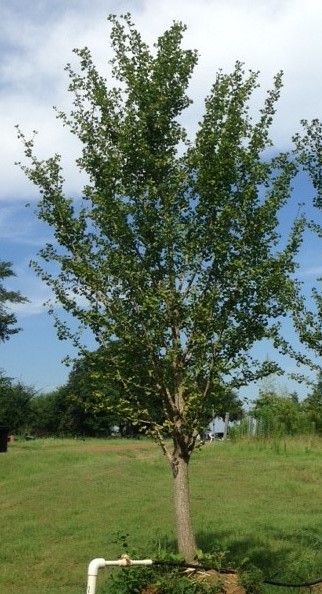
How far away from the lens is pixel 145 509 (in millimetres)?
15633

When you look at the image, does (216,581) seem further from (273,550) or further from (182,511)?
(273,550)

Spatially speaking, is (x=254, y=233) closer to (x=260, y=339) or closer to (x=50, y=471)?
(x=260, y=339)

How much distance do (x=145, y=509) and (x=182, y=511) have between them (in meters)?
6.99

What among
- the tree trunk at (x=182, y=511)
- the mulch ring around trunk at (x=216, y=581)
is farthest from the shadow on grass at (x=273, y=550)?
the mulch ring around trunk at (x=216, y=581)

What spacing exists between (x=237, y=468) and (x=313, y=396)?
38.3 ft

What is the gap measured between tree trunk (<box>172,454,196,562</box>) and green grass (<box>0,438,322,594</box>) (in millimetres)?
338

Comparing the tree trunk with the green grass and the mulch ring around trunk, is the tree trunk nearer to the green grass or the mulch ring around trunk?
the green grass

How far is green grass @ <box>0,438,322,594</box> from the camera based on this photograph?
1127cm

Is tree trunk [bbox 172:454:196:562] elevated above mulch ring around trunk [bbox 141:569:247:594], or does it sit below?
above

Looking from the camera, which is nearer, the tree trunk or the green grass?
the tree trunk

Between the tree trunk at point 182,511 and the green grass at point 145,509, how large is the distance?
0.34m

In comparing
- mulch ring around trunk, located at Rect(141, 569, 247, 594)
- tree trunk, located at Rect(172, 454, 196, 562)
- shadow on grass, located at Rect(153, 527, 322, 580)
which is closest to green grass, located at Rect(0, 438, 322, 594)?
shadow on grass, located at Rect(153, 527, 322, 580)

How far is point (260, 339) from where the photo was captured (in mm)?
9531

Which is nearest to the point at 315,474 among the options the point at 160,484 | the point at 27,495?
the point at 160,484
